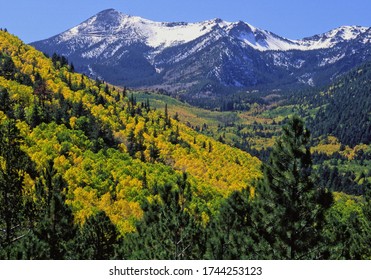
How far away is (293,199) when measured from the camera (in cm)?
4022

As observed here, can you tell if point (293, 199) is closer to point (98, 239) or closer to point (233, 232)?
point (233, 232)

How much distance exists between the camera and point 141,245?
6525cm

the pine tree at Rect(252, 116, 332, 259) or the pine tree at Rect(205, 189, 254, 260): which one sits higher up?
the pine tree at Rect(252, 116, 332, 259)

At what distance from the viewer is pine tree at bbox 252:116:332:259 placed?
130 ft

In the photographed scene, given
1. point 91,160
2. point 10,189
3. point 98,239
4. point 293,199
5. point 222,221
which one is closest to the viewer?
point 293,199

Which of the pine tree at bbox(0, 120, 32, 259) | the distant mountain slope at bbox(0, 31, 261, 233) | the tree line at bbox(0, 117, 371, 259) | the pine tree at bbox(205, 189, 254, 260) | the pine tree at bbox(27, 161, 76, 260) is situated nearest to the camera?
the tree line at bbox(0, 117, 371, 259)

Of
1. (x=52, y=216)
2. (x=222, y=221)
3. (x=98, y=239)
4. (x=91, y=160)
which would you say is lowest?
(x=98, y=239)

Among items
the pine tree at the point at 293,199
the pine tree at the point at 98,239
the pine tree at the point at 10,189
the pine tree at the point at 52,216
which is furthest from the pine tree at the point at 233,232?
the pine tree at the point at 10,189

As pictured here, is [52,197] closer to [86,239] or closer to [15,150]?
[15,150]

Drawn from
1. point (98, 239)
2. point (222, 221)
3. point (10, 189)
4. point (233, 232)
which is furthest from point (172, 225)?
point (98, 239)

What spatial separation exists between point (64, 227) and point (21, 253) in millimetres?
21499

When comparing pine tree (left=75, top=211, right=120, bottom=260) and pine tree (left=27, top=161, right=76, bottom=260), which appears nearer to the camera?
pine tree (left=27, top=161, right=76, bottom=260)

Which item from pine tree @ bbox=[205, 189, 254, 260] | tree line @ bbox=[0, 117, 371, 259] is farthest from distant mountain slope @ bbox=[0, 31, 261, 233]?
tree line @ bbox=[0, 117, 371, 259]

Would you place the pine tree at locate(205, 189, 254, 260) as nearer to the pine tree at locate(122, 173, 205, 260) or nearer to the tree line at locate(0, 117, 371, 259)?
the tree line at locate(0, 117, 371, 259)
